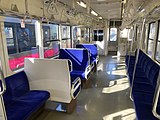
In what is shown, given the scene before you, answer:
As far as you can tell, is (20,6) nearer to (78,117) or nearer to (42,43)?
(42,43)

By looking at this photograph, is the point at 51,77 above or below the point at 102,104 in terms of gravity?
above

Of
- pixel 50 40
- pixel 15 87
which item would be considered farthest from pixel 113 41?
pixel 15 87

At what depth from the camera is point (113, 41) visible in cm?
946

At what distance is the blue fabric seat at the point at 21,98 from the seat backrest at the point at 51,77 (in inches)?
4.6

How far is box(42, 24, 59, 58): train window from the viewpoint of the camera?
12.5 feet

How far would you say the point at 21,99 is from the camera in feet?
7.31

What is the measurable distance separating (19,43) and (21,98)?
1.16 meters

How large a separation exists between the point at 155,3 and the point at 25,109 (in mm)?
2403

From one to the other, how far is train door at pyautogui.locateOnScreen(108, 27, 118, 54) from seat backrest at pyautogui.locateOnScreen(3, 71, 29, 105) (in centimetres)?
766

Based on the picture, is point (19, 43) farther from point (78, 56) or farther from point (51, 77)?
point (78, 56)

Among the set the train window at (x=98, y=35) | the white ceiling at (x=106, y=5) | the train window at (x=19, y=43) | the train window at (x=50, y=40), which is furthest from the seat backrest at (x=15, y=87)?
the train window at (x=98, y=35)

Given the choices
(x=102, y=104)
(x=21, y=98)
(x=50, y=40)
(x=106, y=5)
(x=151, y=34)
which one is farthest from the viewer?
(x=151, y=34)

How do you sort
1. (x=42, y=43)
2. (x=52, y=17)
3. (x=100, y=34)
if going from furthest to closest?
(x=100, y=34) < (x=52, y=17) < (x=42, y=43)

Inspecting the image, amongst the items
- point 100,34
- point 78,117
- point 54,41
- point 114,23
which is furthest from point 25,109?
point 114,23
